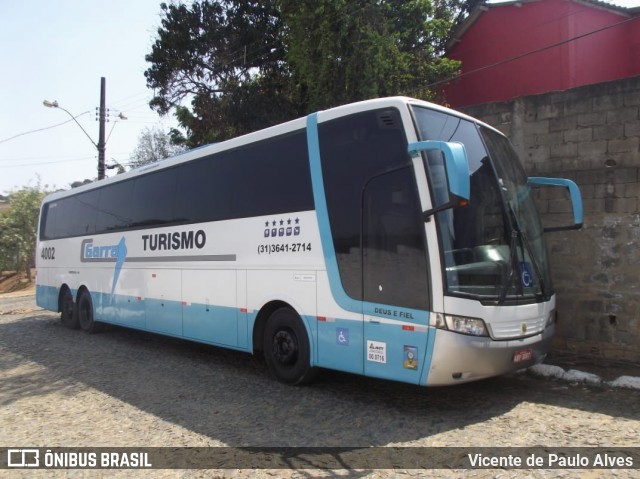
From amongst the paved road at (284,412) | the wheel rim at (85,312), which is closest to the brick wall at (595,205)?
the paved road at (284,412)

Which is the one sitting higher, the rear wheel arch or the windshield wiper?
the windshield wiper

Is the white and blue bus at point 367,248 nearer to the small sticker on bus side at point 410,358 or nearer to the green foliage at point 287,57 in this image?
the small sticker on bus side at point 410,358

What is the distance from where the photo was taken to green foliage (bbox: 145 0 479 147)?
13.9m

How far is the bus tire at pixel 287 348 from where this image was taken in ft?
20.8

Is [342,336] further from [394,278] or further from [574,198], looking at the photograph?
[574,198]

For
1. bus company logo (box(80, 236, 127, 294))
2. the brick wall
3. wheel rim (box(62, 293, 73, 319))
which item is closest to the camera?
the brick wall

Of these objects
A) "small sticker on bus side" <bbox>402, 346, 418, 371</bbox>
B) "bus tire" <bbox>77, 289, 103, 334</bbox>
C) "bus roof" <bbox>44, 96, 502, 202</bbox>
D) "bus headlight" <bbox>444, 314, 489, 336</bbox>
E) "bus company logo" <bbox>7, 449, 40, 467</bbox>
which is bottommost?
"bus company logo" <bbox>7, 449, 40, 467</bbox>

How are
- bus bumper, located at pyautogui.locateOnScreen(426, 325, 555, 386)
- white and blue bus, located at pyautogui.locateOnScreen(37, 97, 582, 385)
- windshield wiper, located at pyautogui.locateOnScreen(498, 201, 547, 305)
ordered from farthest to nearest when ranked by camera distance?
windshield wiper, located at pyautogui.locateOnScreen(498, 201, 547, 305), white and blue bus, located at pyautogui.locateOnScreen(37, 97, 582, 385), bus bumper, located at pyautogui.locateOnScreen(426, 325, 555, 386)

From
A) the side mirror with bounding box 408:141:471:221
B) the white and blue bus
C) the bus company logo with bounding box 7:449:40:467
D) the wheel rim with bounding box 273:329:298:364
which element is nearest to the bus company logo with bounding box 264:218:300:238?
the white and blue bus

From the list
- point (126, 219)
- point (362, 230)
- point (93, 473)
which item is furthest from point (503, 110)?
point (93, 473)

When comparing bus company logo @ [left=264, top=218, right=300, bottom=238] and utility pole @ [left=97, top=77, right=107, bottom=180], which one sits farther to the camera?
utility pole @ [left=97, top=77, right=107, bottom=180]

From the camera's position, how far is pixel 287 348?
6.63 m

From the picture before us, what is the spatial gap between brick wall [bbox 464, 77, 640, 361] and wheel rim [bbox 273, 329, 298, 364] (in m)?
4.50

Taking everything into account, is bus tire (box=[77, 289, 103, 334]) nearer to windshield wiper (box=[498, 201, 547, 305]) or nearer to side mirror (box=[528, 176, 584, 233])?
windshield wiper (box=[498, 201, 547, 305])
